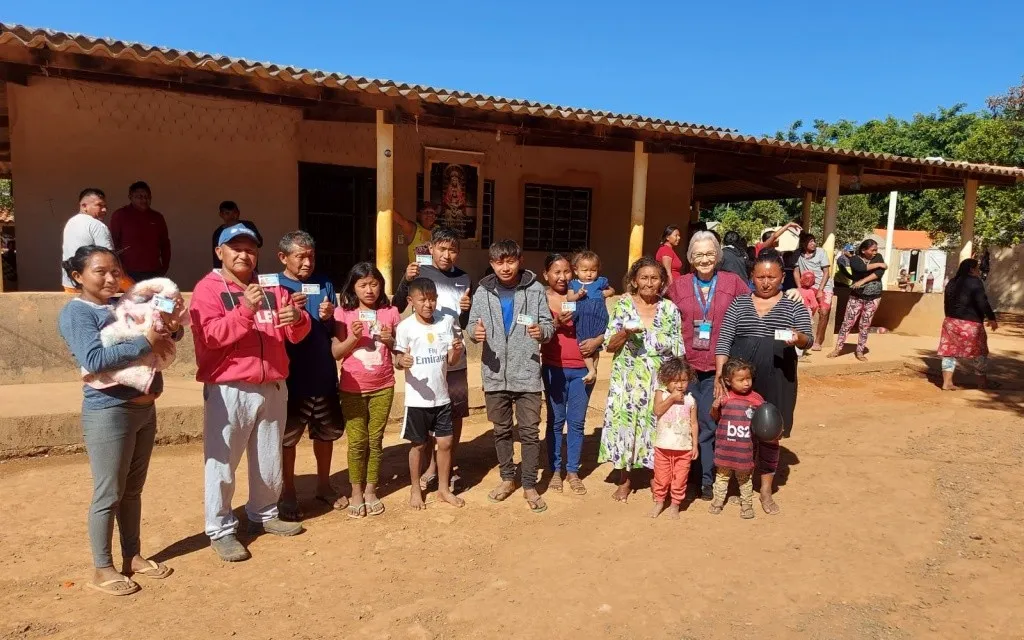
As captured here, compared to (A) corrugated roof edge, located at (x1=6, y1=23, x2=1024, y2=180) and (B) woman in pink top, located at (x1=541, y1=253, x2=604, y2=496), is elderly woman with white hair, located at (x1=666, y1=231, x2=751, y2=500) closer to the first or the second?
(B) woman in pink top, located at (x1=541, y1=253, x2=604, y2=496)

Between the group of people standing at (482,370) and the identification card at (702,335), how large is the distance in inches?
0.5

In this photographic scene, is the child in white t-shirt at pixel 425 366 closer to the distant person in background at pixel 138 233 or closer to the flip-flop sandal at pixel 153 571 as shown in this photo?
the flip-flop sandal at pixel 153 571

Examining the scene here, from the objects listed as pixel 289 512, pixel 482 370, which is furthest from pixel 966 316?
pixel 289 512

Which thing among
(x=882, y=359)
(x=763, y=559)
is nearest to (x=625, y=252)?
(x=882, y=359)

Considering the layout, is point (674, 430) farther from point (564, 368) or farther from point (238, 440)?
point (238, 440)

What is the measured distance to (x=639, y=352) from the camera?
405cm

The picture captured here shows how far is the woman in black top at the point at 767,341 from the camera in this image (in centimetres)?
401

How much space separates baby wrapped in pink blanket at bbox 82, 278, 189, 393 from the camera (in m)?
2.70

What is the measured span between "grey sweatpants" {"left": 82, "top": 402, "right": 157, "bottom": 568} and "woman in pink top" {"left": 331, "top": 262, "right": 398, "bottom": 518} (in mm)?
1046

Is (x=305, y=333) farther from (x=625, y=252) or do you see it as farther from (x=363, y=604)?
(x=625, y=252)

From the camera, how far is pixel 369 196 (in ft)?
30.7

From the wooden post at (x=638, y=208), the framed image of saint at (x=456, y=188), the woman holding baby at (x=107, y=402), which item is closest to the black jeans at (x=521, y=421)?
the woman holding baby at (x=107, y=402)

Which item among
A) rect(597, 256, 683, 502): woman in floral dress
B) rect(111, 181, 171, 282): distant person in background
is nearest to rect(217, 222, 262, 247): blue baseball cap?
rect(597, 256, 683, 502): woman in floral dress

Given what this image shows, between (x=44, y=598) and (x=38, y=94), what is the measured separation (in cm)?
662
